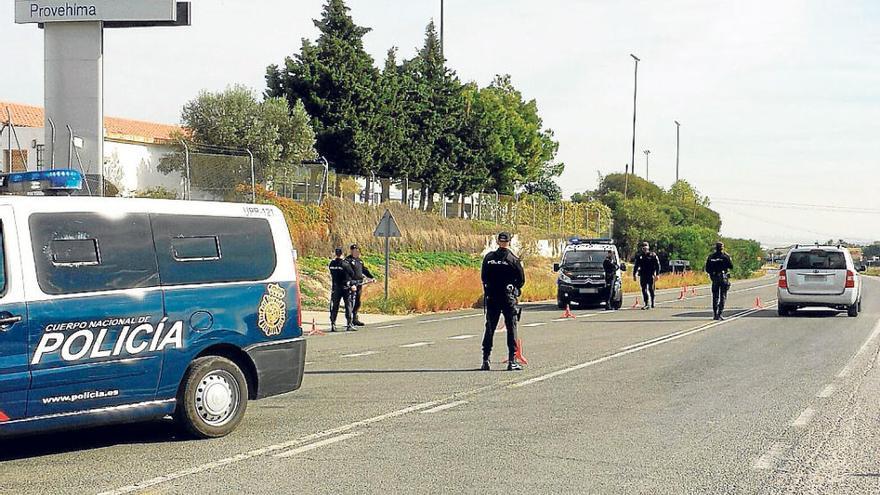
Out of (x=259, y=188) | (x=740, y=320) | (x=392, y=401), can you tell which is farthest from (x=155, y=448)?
(x=259, y=188)

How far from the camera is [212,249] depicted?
9.36m

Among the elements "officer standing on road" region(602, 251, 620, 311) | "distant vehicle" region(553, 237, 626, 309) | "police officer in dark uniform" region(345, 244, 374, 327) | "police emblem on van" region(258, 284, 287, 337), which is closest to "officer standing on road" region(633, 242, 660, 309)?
"distant vehicle" region(553, 237, 626, 309)

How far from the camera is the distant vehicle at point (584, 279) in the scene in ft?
101

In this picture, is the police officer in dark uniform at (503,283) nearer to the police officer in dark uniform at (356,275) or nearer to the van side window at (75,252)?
the van side window at (75,252)

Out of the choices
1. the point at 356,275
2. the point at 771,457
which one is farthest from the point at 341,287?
the point at 771,457

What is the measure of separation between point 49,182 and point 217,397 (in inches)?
90.5

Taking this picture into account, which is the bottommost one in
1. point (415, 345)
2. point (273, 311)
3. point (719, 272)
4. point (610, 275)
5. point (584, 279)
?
point (415, 345)

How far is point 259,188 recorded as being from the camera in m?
32.6

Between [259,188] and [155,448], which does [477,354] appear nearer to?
[155,448]

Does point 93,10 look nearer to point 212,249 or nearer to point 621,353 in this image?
point 621,353

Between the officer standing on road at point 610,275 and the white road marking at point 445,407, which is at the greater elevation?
the officer standing on road at point 610,275

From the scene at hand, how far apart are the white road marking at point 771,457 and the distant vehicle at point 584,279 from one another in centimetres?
2128

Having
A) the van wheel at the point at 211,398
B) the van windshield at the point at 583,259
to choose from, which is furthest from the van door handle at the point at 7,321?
the van windshield at the point at 583,259

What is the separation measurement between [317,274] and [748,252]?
6280 cm
